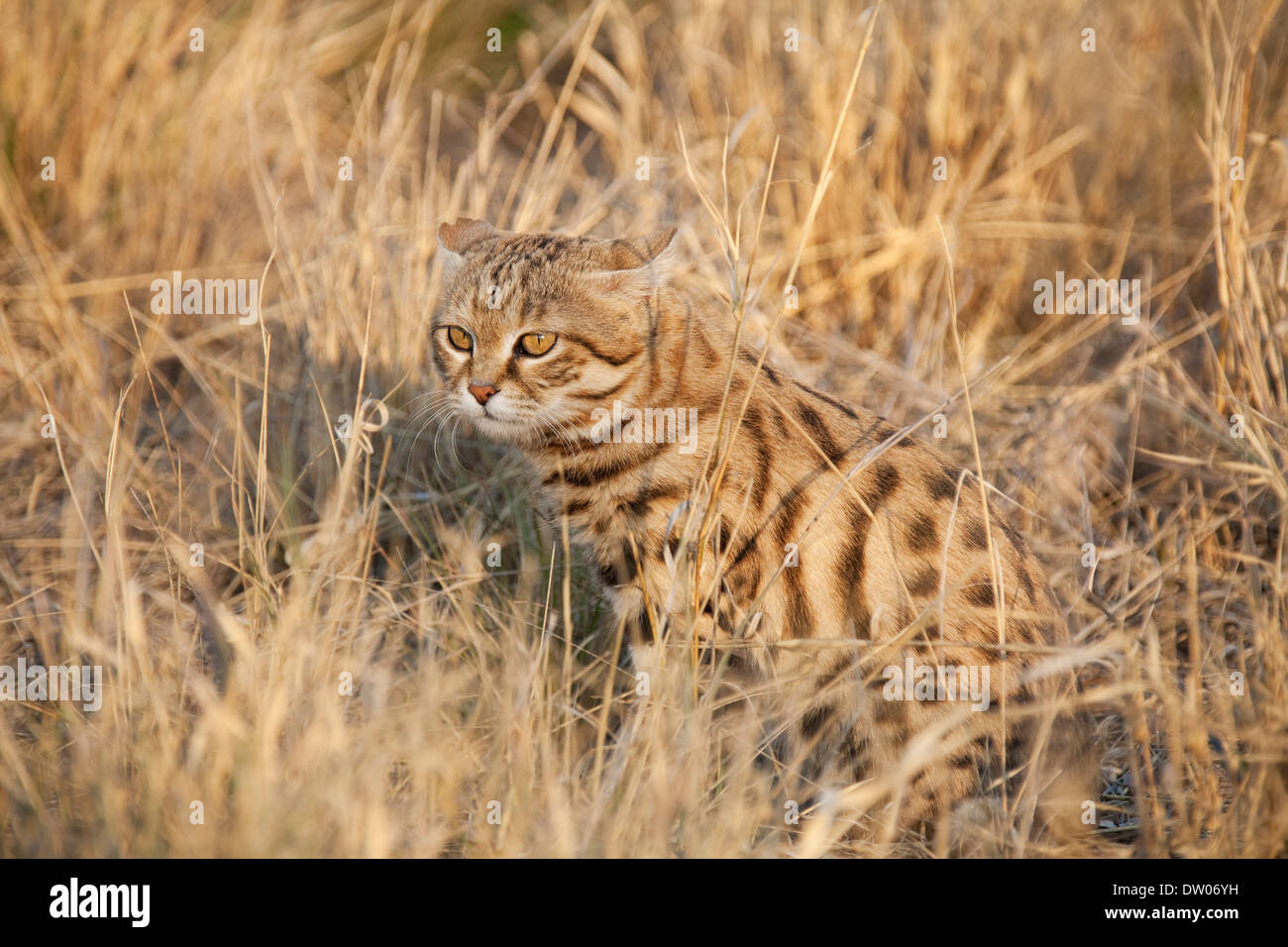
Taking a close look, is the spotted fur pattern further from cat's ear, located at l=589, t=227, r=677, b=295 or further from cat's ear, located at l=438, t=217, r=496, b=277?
cat's ear, located at l=438, t=217, r=496, b=277

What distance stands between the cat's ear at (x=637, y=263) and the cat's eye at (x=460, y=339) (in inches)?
15.7

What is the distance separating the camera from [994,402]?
462 centimetres

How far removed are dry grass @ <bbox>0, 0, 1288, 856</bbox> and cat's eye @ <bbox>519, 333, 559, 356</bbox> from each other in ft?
1.56

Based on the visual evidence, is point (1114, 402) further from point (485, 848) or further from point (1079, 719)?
point (485, 848)

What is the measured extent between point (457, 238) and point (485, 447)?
2.81ft

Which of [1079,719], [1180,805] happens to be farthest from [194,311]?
[1180,805]

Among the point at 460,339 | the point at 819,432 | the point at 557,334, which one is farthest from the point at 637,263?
the point at 819,432

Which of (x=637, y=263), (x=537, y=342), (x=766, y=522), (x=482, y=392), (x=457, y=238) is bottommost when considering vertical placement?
(x=766, y=522)

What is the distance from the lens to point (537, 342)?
123 inches

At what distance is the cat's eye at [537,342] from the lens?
10.2 feet

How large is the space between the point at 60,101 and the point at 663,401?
11.5 ft

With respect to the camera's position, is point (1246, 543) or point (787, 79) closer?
point (1246, 543)

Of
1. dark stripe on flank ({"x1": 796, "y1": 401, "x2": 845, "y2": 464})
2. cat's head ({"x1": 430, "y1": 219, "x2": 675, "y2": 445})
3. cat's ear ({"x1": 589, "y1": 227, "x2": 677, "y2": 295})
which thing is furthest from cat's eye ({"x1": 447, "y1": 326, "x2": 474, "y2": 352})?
dark stripe on flank ({"x1": 796, "y1": 401, "x2": 845, "y2": 464})

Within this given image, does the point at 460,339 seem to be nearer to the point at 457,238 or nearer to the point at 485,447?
the point at 457,238
